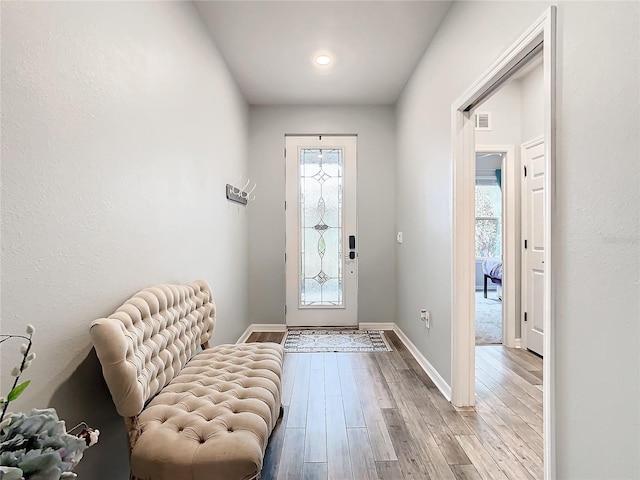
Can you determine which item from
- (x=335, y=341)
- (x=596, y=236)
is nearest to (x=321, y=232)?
(x=335, y=341)

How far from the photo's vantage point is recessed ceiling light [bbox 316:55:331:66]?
3049 mm

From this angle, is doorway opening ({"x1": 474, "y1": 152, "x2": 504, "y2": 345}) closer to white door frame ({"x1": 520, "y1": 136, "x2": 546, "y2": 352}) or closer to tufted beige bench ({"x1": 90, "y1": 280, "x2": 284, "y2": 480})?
white door frame ({"x1": 520, "y1": 136, "x2": 546, "y2": 352})

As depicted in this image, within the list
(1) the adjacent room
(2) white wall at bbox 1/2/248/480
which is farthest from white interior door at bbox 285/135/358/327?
(2) white wall at bbox 1/2/248/480

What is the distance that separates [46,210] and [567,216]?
1810mm

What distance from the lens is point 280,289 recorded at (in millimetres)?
4344

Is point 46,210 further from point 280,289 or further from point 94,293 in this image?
point 280,289

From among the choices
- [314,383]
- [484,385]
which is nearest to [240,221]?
[314,383]

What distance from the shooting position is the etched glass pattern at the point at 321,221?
14.2 ft

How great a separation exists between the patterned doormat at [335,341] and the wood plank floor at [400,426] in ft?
1.28

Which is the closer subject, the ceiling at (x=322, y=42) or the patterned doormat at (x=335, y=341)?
the ceiling at (x=322, y=42)

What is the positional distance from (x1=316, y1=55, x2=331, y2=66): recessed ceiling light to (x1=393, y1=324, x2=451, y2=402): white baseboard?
2786mm

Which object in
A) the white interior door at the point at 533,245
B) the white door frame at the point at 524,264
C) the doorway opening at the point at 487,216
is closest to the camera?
the white interior door at the point at 533,245

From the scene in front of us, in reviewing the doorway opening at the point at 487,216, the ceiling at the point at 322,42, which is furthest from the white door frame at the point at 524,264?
the doorway opening at the point at 487,216

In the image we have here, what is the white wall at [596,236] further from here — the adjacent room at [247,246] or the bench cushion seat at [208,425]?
the bench cushion seat at [208,425]
